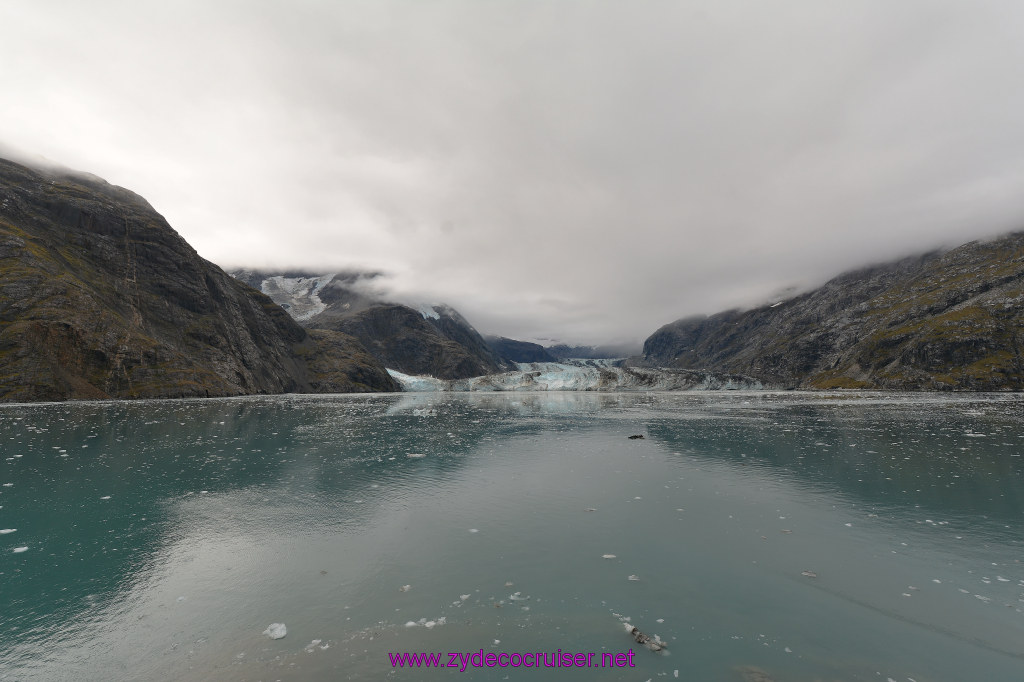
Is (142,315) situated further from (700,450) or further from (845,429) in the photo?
(845,429)

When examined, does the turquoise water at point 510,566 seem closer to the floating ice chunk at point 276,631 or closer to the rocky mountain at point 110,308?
the floating ice chunk at point 276,631

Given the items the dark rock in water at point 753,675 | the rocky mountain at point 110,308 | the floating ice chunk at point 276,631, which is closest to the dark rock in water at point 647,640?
the dark rock in water at point 753,675

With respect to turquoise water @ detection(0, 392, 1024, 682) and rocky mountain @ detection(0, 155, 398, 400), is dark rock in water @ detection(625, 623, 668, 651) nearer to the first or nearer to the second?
turquoise water @ detection(0, 392, 1024, 682)

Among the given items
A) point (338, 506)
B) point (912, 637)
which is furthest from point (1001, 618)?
point (338, 506)

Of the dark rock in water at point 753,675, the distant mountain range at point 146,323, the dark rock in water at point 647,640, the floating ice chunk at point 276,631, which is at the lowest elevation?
the floating ice chunk at point 276,631

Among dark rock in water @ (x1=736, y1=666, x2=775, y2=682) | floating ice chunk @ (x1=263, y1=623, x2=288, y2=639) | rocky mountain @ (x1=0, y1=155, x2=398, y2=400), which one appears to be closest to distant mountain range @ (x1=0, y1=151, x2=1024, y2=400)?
rocky mountain @ (x1=0, y1=155, x2=398, y2=400)

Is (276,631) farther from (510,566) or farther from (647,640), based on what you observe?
(647,640)
